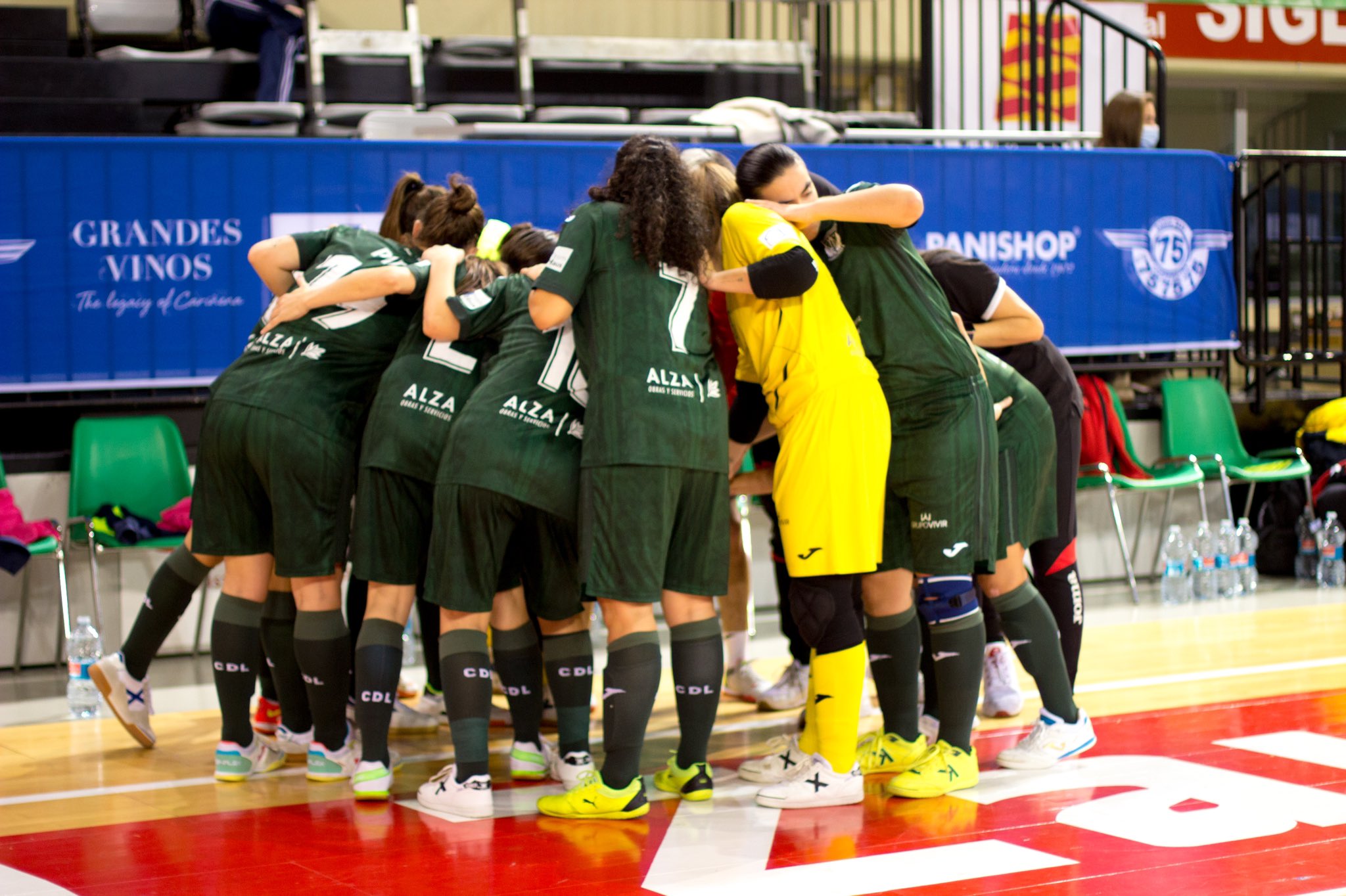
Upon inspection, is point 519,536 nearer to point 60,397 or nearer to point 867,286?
point 867,286

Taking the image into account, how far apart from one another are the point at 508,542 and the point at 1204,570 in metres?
4.63

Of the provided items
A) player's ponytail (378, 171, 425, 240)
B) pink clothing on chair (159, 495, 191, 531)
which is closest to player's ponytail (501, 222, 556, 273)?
player's ponytail (378, 171, 425, 240)

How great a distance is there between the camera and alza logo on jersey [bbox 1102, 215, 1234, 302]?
7699 millimetres

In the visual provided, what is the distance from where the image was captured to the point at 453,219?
4172 millimetres

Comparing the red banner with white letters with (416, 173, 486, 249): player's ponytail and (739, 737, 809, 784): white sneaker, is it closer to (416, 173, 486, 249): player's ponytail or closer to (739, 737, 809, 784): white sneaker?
(416, 173, 486, 249): player's ponytail

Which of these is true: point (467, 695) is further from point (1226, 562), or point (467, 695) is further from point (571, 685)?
point (1226, 562)

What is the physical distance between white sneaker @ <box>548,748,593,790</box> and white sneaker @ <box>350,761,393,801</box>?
1.45 feet

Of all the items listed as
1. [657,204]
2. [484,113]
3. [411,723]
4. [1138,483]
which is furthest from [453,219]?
[1138,483]

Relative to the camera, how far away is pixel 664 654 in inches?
240

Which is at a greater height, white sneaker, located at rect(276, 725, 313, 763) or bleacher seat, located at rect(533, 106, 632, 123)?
bleacher seat, located at rect(533, 106, 632, 123)

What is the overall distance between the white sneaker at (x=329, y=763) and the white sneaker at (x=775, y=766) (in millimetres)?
1065

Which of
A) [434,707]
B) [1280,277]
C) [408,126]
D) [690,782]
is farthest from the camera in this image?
[1280,277]

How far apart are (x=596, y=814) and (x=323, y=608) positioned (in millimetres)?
952

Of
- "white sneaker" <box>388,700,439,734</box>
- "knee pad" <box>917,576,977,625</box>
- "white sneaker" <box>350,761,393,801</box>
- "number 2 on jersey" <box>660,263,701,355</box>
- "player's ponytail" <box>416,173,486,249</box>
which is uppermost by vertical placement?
"player's ponytail" <box>416,173,486,249</box>
